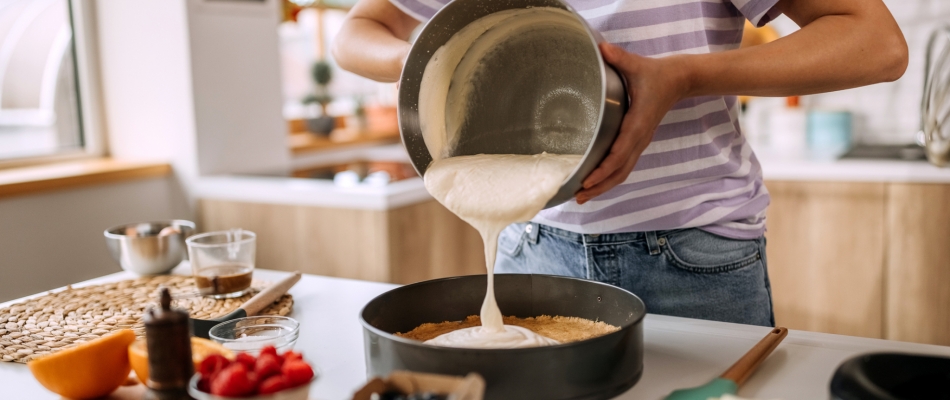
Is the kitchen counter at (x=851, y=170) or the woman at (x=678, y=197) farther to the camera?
the kitchen counter at (x=851, y=170)

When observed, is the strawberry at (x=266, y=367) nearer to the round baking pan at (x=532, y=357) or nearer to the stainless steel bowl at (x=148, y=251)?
the round baking pan at (x=532, y=357)

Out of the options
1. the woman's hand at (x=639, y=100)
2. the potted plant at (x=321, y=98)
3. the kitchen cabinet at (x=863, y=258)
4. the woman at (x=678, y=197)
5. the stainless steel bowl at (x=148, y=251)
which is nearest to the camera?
the woman's hand at (x=639, y=100)

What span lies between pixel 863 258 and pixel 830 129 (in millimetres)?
654

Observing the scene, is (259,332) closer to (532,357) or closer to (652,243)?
(532,357)

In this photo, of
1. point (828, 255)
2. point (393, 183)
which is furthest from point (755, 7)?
point (828, 255)

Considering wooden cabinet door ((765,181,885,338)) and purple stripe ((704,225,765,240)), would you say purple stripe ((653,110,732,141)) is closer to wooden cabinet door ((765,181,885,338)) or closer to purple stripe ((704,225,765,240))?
purple stripe ((704,225,765,240))

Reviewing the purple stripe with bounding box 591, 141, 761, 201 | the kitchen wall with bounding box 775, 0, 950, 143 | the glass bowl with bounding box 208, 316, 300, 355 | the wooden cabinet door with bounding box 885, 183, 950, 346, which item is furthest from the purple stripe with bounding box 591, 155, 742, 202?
the kitchen wall with bounding box 775, 0, 950, 143

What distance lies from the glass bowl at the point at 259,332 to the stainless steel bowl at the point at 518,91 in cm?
26

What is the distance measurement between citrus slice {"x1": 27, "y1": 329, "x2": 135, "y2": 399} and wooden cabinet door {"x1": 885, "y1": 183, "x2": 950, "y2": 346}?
84.5 inches

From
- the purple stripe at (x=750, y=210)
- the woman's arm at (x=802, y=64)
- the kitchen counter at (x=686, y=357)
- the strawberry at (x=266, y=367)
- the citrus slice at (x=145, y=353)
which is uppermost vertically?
the woman's arm at (x=802, y=64)

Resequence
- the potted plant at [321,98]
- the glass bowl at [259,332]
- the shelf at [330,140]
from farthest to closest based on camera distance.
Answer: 1. the potted plant at [321,98]
2. the shelf at [330,140]
3. the glass bowl at [259,332]

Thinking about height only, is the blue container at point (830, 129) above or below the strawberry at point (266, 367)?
above

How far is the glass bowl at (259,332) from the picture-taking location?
93 centimetres

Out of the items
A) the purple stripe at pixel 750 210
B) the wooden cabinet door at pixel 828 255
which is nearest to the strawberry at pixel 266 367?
the purple stripe at pixel 750 210
